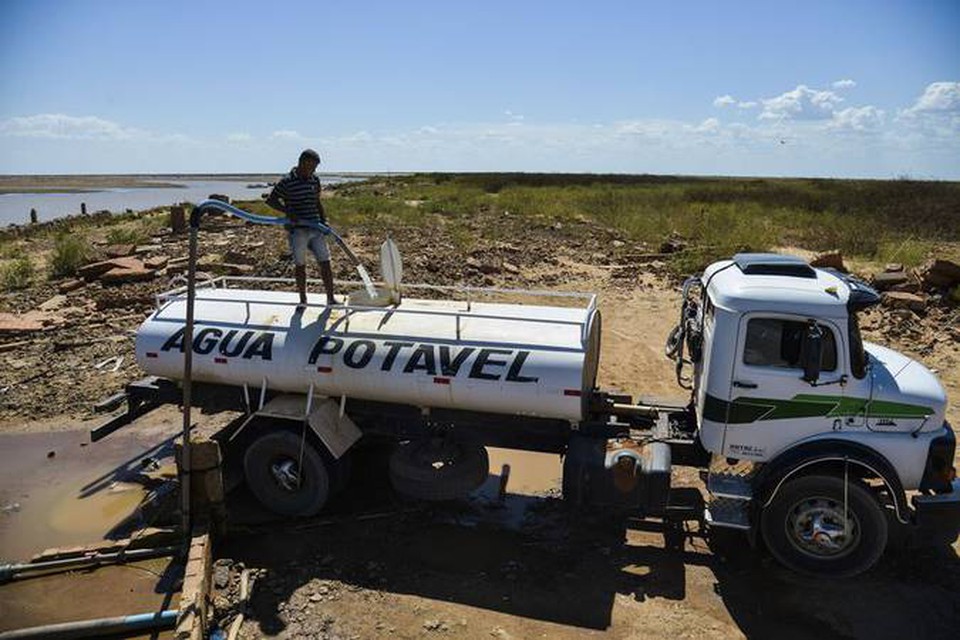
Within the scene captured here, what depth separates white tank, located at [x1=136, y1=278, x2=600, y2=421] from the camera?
6.72 m

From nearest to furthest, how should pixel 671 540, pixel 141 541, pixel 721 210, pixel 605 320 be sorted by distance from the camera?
pixel 141 541 → pixel 671 540 → pixel 605 320 → pixel 721 210

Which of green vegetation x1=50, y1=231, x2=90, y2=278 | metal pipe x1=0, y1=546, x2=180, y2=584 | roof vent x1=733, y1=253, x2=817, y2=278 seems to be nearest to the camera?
metal pipe x1=0, y1=546, x2=180, y2=584

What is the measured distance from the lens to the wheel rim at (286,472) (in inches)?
294

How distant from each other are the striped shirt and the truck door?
15.9 ft

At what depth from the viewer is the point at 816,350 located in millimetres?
6008

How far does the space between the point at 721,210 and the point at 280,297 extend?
91.0 ft

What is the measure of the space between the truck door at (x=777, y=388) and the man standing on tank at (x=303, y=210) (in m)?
4.41

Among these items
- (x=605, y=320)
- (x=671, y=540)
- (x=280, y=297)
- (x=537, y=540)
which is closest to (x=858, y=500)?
(x=671, y=540)

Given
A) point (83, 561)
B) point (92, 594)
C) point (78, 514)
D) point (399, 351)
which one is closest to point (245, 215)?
point (399, 351)

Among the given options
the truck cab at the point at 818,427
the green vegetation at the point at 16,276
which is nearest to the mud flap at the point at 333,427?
the truck cab at the point at 818,427

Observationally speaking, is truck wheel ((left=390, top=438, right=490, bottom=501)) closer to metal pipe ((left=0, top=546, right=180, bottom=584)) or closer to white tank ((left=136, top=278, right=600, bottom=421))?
white tank ((left=136, top=278, right=600, bottom=421))

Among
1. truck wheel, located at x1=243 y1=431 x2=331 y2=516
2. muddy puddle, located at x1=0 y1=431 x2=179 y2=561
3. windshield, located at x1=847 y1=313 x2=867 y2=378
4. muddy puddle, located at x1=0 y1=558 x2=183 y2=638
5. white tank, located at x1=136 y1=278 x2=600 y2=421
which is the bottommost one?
muddy puddle, located at x1=0 y1=431 x2=179 y2=561

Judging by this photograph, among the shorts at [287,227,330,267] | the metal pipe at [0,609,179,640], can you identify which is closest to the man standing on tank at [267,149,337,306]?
the shorts at [287,227,330,267]

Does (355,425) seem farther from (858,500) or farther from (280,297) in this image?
(858,500)
